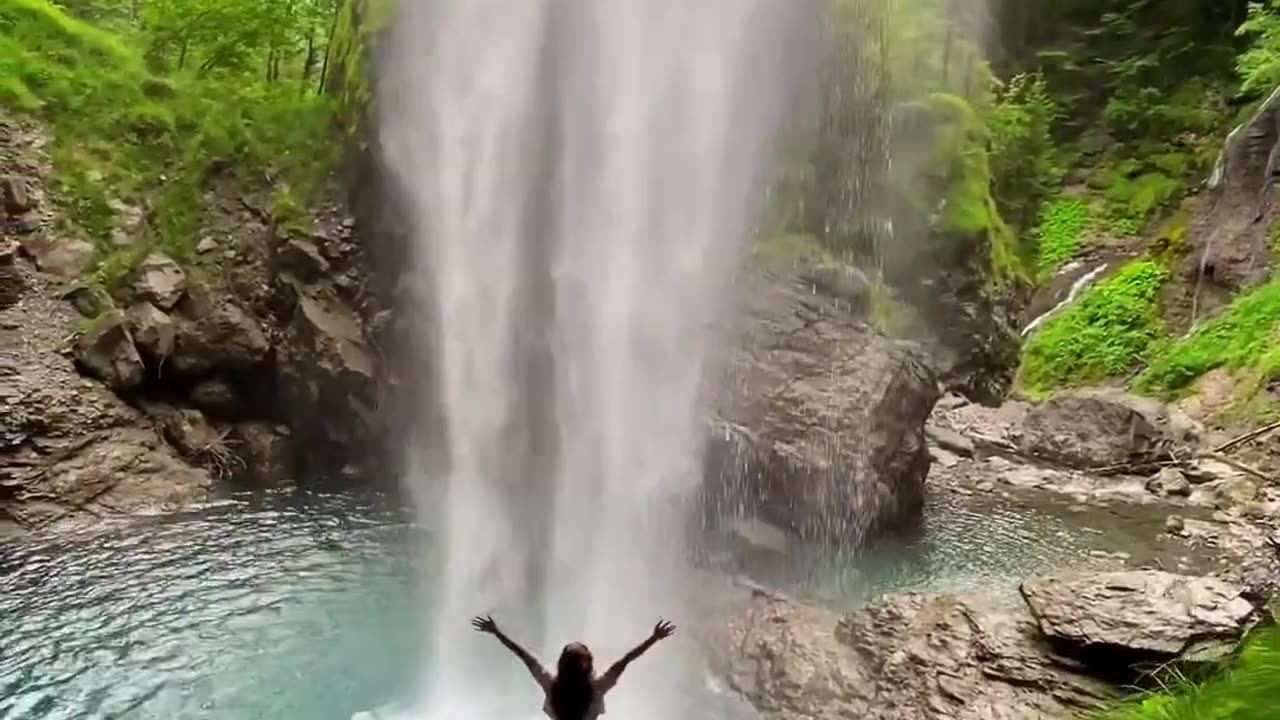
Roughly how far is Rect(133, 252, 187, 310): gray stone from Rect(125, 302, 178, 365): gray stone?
223 mm

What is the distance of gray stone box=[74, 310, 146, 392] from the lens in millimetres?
11336

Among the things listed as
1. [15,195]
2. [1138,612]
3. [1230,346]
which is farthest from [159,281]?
[1230,346]

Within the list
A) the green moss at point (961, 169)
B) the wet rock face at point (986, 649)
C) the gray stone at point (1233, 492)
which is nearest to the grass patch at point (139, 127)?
the green moss at point (961, 169)

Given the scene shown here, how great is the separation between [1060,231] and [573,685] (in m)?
19.3

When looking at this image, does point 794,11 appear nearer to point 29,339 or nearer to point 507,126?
point 507,126

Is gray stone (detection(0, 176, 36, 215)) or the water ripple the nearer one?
the water ripple

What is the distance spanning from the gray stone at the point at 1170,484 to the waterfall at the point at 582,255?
5.85 meters

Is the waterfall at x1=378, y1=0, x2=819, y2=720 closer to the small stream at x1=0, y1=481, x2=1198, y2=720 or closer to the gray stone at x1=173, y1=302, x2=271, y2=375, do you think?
the small stream at x1=0, y1=481, x2=1198, y2=720

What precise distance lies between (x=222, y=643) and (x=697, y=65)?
7609 mm

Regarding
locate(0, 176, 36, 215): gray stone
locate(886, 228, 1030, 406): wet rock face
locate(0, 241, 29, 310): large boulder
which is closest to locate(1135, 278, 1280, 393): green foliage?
locate(886, 228, 1030, 406): wet rock face

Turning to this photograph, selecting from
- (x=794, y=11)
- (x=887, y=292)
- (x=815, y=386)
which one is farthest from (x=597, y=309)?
(x=794, y=11)

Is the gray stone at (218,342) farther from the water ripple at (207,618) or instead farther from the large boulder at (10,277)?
the water ripple at (207,618)

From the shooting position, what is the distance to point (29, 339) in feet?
36.6

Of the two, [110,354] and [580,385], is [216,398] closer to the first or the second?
[110,354]
